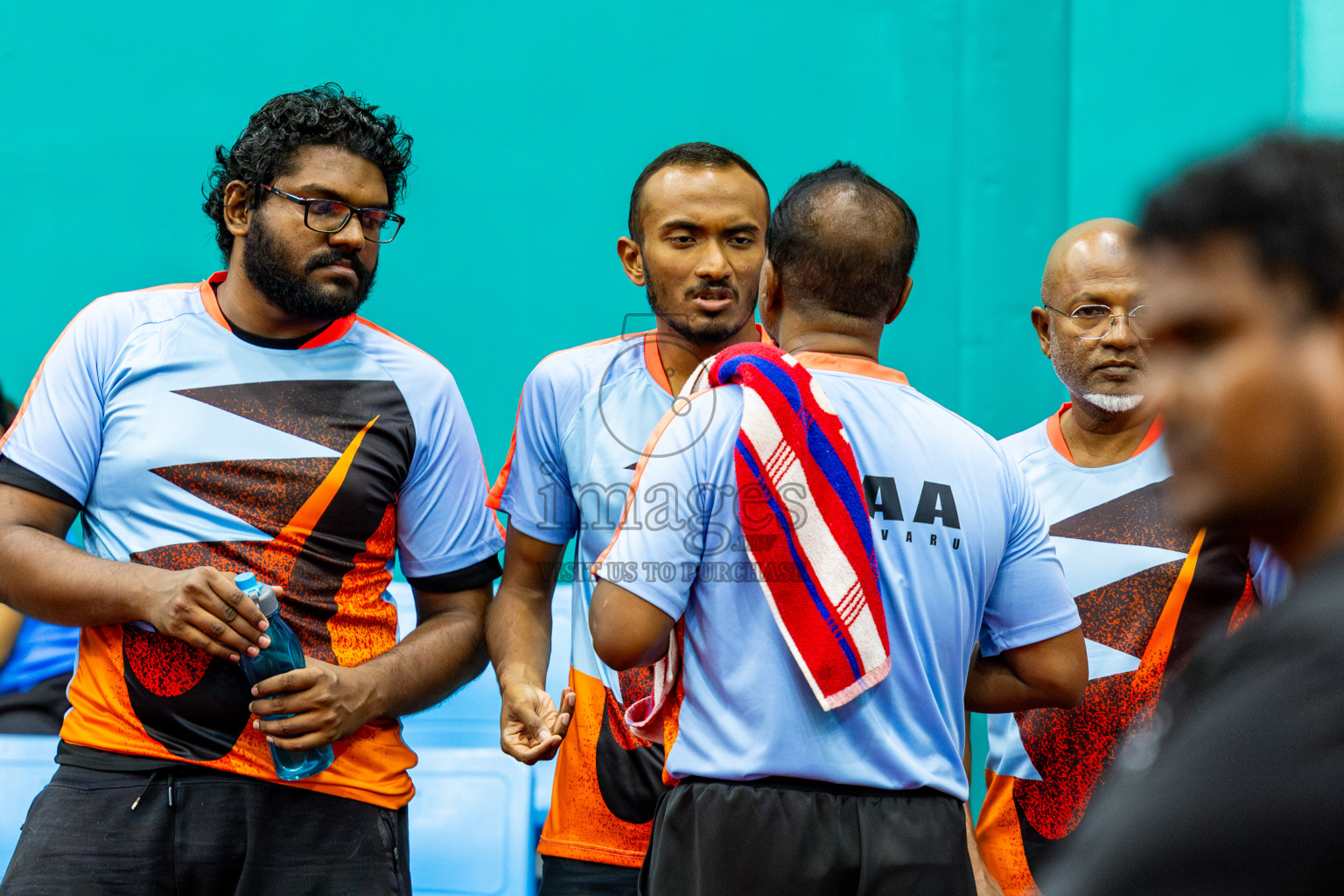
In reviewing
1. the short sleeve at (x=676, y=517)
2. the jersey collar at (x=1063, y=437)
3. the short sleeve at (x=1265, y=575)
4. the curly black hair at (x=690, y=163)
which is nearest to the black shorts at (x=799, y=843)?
the short sleeve at (x=676, y=517)

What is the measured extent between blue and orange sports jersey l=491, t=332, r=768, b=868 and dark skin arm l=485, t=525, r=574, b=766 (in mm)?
49

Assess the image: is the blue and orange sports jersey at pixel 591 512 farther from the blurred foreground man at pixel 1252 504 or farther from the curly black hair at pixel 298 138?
the blurred foreground man at pixel 1252 504

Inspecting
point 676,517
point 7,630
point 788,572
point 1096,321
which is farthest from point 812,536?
point 7,630

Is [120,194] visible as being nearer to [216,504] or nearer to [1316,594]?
[216,504]

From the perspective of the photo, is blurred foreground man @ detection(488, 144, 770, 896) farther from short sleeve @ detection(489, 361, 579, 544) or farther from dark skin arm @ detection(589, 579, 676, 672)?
→ dark skin arm @ detection(589, 579, 676, 672)

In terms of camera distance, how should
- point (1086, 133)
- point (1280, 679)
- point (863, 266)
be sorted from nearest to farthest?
1. point (1280, 679)
2. point (863, 266)
3. point (1086, 133)

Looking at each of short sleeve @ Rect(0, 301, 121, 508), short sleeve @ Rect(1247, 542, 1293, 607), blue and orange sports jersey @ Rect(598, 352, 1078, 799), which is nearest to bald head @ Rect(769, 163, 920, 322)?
blue and orange sports jersey @ Rect(598, 352, 1078, 799)

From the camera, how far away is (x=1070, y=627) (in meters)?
1.85

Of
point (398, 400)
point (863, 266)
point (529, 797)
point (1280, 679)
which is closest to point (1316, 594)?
point (1280, 679)

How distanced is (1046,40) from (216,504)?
3.10m

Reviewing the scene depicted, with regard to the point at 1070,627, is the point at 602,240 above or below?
above

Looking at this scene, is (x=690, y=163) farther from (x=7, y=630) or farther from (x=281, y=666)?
(x=7, y=630)

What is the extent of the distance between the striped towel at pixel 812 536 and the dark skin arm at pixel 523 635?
668mm

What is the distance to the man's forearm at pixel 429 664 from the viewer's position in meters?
2.22
